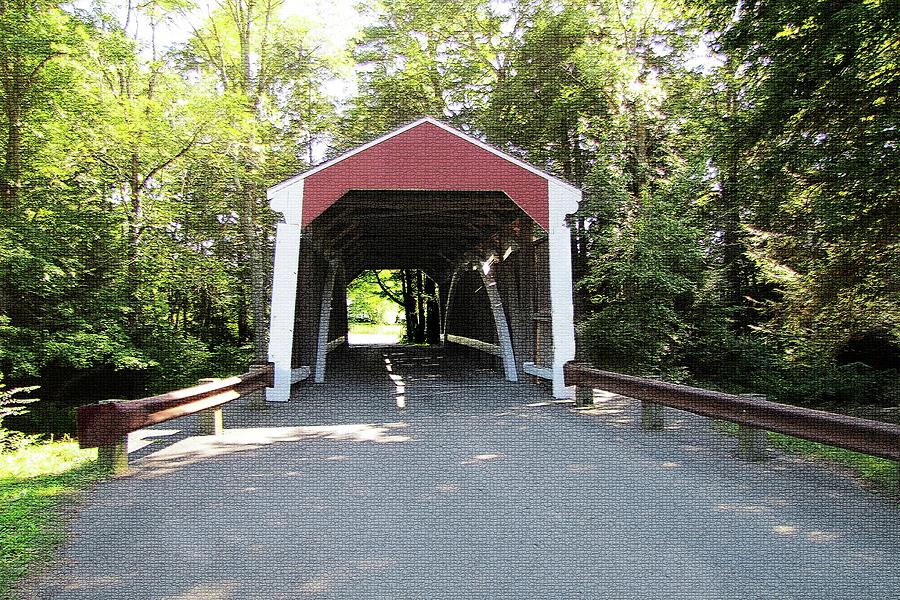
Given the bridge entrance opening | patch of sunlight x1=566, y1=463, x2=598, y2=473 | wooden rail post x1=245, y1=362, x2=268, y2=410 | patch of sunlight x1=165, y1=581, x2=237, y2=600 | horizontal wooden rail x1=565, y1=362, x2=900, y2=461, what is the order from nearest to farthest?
Answer: patch of sunlight x1=165, y1=581, x2=237, y2=600, horizontal wooden rail x1=565, y1=362, x2=900, y2=461, patch of sunlight x1=566, y1=463, x2=598, y2=473, wooden rail post x1=245, y1=362, x2=268, y2=410, the bridge entrance opening

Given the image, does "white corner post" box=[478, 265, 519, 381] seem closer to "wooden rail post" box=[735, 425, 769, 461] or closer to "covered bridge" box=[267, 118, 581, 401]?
"covered bridge" box=[267, 118, 581, 401]

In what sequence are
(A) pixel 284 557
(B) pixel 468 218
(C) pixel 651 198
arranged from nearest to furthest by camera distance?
(A) pixel 284 557 < (B) pixel 468 218 < (C) pixel 651 198

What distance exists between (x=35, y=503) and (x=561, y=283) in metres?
5.07

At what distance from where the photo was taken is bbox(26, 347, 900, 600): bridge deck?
7.52 feet

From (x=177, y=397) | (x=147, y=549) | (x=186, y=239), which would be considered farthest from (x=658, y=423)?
(x=186, y=239)

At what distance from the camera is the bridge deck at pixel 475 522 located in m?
2.29

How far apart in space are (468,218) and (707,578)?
24.6 feet

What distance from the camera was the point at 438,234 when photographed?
36.4 feet

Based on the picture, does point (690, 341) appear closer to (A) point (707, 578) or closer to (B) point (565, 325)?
(B) point (565, 325)

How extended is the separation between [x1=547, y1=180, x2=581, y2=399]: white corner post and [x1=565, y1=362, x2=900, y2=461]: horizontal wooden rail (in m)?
1.27

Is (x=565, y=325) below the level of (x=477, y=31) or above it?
below

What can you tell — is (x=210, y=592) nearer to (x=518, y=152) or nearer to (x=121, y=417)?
(x=121, y=417)

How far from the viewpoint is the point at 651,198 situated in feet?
35.8

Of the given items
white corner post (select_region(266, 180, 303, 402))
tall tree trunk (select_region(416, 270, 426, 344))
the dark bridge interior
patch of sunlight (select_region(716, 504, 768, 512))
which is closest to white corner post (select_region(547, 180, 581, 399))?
the dark bridge interior
